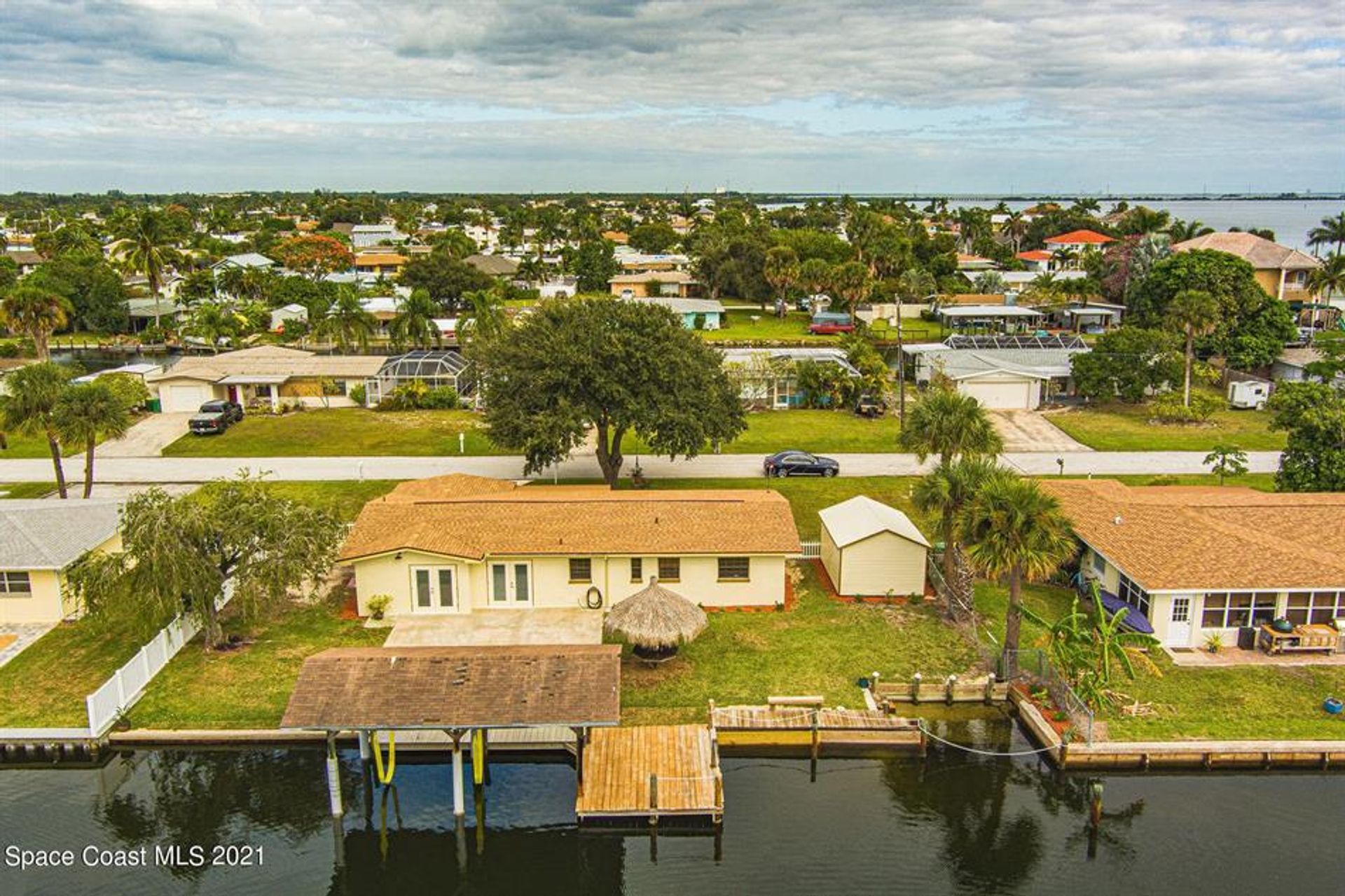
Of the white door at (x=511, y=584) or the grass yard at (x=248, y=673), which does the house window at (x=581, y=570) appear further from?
the grass yard at (x=248, y=673)

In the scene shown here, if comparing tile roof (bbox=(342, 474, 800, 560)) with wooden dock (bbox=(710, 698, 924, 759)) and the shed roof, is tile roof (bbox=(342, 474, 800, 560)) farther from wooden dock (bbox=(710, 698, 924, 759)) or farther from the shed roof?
wooden dock (bbox=(710, 698, 924, 759))

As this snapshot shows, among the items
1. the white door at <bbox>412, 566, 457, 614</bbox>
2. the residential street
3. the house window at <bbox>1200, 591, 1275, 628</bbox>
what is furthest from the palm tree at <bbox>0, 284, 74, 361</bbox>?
the house window at <bbox>1200, 591, 1275, 628</bbox>

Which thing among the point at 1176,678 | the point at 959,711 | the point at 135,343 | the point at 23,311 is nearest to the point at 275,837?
the point at 959,711

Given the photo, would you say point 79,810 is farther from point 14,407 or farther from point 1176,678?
point 1176,678

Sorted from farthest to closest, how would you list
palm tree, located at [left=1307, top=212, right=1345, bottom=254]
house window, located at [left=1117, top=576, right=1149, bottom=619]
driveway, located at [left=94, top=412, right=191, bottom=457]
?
palm tree, located at [left=1307, top=212, right=1345, bottom=254]
driveway, located at [left=94, top=412, right=191, bottom=457]
house window, located at [left=1117, top=576, right=1149, bottom=619]

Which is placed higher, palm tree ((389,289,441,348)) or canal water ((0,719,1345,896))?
palm tree ((389,289,441,348))

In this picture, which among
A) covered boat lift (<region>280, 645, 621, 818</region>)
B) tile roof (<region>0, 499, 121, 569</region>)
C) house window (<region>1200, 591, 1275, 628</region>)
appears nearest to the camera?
covered boat lift (<region>280, 645, 621, 818</region>)

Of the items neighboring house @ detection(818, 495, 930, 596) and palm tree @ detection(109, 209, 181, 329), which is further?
palm tree @ detection(109, 209, 181, 329)

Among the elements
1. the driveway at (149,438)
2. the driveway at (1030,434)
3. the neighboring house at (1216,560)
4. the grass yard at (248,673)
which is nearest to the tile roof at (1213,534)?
the neighboring house at (1216,560)
